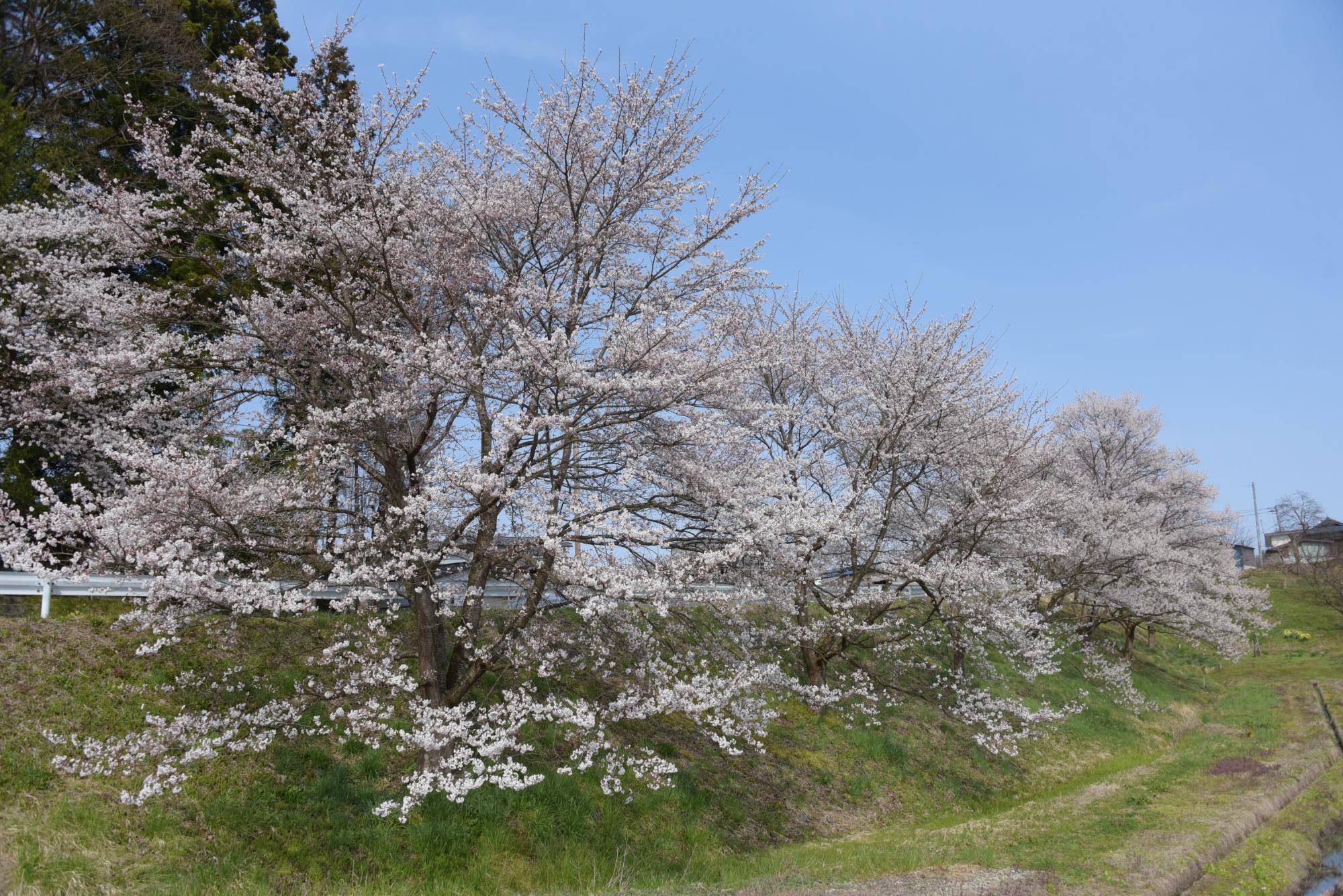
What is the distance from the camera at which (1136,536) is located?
85.6 ft

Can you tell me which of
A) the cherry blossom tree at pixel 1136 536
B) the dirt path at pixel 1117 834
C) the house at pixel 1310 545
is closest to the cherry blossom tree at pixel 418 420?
the dirt path at pixel 1117 834

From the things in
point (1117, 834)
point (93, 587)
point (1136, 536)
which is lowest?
point (1117, 834)

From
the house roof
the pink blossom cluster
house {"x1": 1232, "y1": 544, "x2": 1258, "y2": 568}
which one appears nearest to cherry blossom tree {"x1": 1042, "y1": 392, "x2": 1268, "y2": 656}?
the pink blossom cluster

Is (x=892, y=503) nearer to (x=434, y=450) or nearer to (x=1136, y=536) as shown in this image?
(x=434, y=450)

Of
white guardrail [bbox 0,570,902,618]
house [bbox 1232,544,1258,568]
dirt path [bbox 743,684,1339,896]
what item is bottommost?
dirt path [bbox 743,684,1339,896]

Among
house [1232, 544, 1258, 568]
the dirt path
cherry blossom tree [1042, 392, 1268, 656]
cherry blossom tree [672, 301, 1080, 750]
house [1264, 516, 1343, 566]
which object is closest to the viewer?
the dirt path

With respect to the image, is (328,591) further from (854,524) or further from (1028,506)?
(1028,506)

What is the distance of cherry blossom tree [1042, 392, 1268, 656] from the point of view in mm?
24922

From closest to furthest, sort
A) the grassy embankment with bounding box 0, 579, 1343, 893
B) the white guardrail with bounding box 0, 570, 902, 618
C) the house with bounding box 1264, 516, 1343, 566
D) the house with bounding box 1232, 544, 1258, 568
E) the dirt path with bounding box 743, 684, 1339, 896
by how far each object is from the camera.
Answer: the grassy embankment with bounding box 0, 579, 1343, 893 < the dirt path with bounding box 743, 684, 1339, 896 < the white guardrail with bounding box 0, 570, 902, 618 < the house with bounding box 1264, 516, 1343, 566 < the house with bounding box 1232, 544, 1258, 568

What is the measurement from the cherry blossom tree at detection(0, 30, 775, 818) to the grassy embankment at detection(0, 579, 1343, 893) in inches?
20.2

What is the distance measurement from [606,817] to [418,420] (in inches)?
237

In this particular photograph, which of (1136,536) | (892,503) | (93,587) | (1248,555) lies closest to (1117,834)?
(892,503)

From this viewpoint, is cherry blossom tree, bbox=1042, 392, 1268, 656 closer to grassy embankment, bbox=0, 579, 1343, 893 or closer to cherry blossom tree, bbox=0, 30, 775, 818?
grassy embankment, bbox=0, 579, 1343, 893

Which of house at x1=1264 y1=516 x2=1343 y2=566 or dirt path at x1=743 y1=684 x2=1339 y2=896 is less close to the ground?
house at x1=1264 y1=516 x2=1343 y2=566
